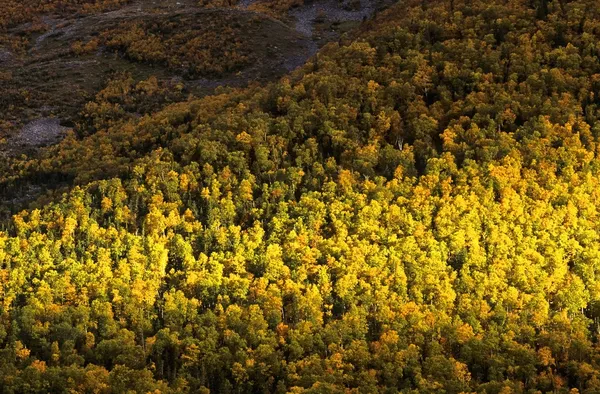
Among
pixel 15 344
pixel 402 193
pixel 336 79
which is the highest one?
pixel 336 79

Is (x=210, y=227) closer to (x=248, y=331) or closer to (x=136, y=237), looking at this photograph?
(x=136, y=237)

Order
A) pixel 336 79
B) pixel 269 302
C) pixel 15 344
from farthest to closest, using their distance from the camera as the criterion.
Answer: pixel 336 79 → pixel 269 302 → pixel 15 344

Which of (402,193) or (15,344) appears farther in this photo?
(402,193)

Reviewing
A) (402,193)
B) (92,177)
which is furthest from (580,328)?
(92,177)

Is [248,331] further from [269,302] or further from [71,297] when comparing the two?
[71,297]

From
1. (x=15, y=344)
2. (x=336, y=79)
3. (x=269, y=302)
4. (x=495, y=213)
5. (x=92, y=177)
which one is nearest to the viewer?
(x=15, y=344)

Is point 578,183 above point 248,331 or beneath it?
above
